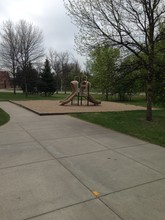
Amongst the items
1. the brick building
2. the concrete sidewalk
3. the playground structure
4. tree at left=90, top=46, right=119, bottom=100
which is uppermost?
the brick building

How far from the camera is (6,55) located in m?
35.4

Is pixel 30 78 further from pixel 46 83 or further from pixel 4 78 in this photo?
pixel 4 78

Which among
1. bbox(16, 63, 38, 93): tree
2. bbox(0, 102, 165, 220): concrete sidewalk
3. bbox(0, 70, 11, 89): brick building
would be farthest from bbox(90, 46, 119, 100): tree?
bbox(0, 70, 11, 89): brick building

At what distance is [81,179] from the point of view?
3547 mm

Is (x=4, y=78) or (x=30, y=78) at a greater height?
(x=4, y=78)

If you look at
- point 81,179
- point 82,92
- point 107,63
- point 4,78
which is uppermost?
point 4,78

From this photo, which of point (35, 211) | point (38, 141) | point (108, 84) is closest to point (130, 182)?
point (35, 211)

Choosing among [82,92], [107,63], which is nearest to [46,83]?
[82,92]

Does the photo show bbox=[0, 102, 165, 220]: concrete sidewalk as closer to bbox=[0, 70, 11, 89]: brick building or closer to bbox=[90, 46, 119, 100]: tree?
bbox=[90, 46, 119, 100]: tree

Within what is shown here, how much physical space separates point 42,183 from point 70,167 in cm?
80

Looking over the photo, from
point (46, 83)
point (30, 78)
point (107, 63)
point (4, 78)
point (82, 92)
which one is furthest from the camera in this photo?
point (4, 78)

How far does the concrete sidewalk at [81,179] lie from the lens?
2.66 metres

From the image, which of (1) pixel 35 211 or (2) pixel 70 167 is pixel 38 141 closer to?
(2) pixel 70 167

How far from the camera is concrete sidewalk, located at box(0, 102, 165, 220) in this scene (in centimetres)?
266
